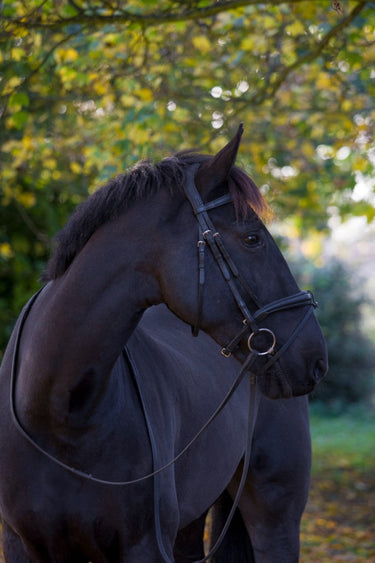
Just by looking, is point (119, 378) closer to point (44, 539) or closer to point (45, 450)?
point (45, 450)

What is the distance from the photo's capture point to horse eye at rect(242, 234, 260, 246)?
231cm

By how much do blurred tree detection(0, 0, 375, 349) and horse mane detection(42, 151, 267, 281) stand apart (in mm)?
2318

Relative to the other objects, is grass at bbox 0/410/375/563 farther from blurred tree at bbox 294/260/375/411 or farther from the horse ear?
the horse ear

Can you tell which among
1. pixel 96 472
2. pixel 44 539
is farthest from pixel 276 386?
pixel 44 539

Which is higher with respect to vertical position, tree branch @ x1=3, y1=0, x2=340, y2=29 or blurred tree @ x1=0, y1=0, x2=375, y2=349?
tree branch @ x1=3, y1=0, x2=340, y2=29

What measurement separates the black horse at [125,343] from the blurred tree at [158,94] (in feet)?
8.09

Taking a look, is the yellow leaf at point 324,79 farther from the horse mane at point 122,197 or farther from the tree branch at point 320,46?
the horse mane at point 122,197

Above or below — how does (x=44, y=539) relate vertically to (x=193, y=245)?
below

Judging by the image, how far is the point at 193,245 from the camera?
2.29 meters

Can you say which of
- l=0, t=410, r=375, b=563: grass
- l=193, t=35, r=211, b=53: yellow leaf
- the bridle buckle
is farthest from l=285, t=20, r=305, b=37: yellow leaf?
A: l=0, t=410, r=375, b=563: grass

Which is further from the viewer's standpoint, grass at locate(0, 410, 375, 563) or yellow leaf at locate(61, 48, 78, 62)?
grass at locate(0, 410, 375, 563)

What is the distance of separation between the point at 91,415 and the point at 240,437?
112 centimetres

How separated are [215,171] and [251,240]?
272mm

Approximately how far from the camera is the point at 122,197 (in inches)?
93.8
